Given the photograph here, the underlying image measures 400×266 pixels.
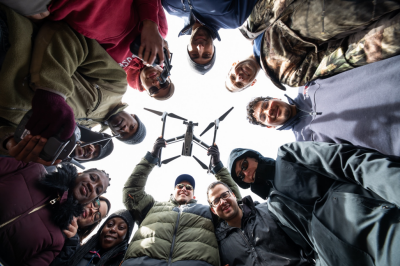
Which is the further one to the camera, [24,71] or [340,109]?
[340,109]

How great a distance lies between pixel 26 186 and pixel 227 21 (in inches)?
153

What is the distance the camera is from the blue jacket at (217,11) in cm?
233

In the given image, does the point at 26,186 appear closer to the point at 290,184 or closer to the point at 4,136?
the point at 4,136

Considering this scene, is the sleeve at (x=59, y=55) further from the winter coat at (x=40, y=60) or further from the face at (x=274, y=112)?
the face at (x=274, y=112)

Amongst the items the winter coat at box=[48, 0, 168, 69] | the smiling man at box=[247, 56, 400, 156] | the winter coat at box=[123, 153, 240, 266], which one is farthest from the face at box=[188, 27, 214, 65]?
the winter coat at box=[123, 153, 240, 266]

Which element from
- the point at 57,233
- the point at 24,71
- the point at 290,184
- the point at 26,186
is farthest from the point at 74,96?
the point at 290,184

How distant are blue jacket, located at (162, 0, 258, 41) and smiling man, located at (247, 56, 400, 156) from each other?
1555mm

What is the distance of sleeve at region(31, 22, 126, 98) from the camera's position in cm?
111

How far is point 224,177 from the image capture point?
13.6 ft

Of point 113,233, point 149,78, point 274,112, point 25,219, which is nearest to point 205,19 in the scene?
point 149,78

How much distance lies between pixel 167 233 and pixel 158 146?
215 cm

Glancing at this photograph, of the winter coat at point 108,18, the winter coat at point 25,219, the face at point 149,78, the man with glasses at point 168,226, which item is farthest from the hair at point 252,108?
the winter coat at point 25,219

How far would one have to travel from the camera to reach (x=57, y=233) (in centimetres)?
223

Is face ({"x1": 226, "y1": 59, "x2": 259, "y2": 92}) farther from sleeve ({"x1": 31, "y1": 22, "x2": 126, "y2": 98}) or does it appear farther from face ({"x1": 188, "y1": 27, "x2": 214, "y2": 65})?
sleeve ({"x1": 31, "y1": 22, "x2": 126, "y2": 98})
